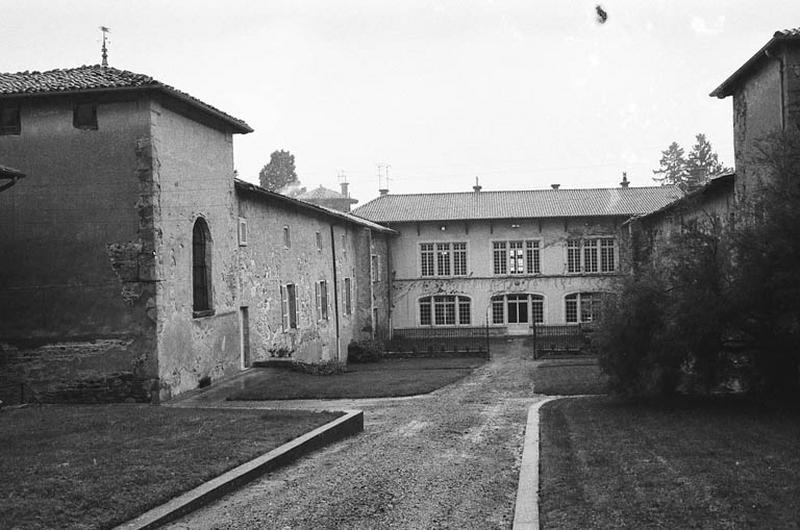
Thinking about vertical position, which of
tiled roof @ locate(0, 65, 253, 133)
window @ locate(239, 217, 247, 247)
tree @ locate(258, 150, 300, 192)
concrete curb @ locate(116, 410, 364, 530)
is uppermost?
tree @ locate(258, 150, 300, 192)

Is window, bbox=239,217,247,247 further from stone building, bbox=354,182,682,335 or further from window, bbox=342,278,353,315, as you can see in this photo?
stone building, bbox=354,182,682,335

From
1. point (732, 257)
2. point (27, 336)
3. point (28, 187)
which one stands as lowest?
point (27, 336)

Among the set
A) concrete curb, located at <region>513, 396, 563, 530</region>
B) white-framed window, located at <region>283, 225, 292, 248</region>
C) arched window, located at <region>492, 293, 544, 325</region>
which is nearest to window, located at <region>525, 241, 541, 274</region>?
arched window, located at <region>492, 293, 544, 325</region>

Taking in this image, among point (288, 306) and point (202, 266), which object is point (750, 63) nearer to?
point (202, 266)

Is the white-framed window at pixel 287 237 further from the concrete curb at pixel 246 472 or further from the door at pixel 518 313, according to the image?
the door at pixel 518 313

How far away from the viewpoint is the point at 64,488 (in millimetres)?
7984

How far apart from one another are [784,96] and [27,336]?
54.4 feet

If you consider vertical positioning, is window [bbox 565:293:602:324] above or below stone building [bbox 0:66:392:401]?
below

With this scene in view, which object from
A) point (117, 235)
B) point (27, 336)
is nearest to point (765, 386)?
point (117, 235)

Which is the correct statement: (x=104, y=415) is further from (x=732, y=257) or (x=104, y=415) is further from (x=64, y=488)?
(x=732, y=257)

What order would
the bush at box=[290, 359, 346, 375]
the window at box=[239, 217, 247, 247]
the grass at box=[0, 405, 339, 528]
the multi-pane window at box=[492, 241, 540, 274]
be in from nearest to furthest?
the grass at box=[0, 405, 339, 528], the window at box=[239, 217, 247, 247], the bush at box=[290, 359, 346, 375], the multi-pane window at box=[492, 241, 540, 274]

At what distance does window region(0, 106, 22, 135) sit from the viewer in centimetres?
1742

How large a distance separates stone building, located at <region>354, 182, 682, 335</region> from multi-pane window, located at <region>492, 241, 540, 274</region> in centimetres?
5

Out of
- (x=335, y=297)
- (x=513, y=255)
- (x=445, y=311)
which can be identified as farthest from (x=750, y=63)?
(x=445, y=311)
